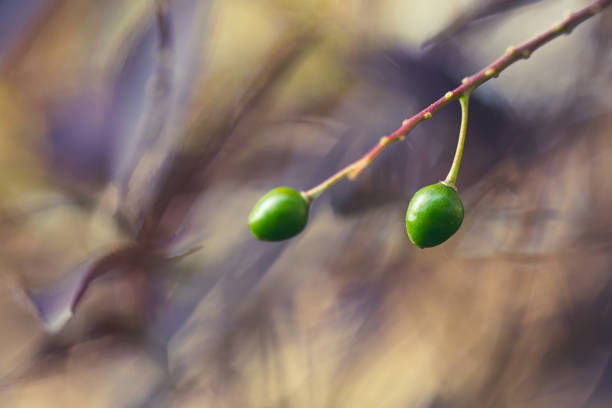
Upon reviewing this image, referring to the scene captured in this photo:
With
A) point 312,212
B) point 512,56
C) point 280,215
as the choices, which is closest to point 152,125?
point 312,212

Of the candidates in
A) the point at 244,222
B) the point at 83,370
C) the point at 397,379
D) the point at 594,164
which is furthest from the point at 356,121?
the point at 83,370

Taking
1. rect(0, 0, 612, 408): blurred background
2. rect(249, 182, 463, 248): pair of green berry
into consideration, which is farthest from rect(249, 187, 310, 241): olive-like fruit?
rect(0, 0, 612, 408): blurred background

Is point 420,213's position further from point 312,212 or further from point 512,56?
point 312,212

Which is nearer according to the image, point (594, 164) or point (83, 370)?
point (594, 164)

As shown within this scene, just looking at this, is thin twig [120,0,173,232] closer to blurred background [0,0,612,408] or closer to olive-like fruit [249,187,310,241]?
blurred background [0,0,612,408]

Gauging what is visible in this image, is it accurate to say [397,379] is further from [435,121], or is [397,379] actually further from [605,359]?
[435,121]

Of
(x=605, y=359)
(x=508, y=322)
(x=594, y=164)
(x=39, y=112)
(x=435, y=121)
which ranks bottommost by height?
(x=605, y=359)

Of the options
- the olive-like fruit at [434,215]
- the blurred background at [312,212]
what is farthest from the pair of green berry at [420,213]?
the blurred background at [312,212]

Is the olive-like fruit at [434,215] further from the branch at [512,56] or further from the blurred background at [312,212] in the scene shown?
the blurred background at [312,212]
